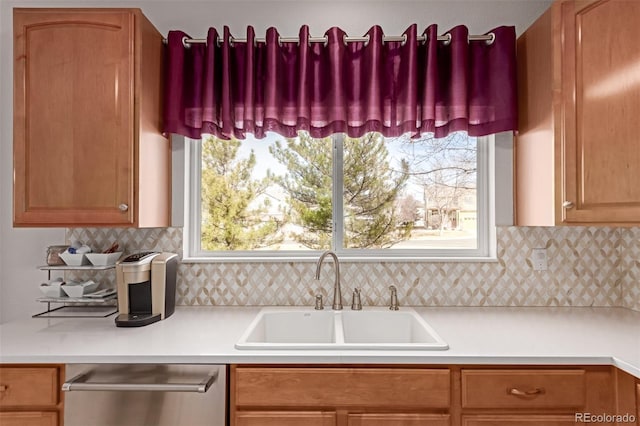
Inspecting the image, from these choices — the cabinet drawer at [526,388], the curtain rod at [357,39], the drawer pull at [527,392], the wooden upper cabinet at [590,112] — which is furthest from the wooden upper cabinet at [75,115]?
the wooden upper cabinet at [590,112]

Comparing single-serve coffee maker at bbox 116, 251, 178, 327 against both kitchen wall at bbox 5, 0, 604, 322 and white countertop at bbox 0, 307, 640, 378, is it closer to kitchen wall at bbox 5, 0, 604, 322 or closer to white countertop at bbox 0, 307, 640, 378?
white countertop at bbox 0, 307, 640, 378

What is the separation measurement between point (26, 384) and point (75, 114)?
106 cm

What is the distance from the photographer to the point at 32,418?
1.36 m

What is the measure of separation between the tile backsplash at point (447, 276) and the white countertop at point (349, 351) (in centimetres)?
13

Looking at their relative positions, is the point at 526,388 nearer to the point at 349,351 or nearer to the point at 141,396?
the point at 349,351

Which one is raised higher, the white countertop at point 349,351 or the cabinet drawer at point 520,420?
the white countertop at point 349,351

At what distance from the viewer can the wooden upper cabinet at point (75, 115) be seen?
1635mm

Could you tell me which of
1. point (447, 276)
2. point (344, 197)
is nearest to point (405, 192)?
point (344, 197)

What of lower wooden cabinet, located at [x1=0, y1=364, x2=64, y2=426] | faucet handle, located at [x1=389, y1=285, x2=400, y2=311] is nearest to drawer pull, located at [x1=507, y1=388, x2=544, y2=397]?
faucet handle, located at [x1=389, y1=285, x2=400, y2=311]

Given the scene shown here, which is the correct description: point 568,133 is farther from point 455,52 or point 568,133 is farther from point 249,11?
point 249,11

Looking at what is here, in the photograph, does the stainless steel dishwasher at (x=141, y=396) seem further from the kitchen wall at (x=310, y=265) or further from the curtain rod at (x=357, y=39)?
the curtain rod at (x=357, y=39)

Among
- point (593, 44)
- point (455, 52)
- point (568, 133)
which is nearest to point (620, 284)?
point (568, 133)

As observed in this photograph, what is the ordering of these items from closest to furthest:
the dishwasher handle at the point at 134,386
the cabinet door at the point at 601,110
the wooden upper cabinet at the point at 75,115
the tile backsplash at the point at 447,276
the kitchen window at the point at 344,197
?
the dishwasher handle at the point at 134,386 → the cabinet door at the point at 601,110 → the wooden upper cabinet at the point at 75,115 → the tile backsplash at the point at 447,276 → the kitchen window at the point at 344,197

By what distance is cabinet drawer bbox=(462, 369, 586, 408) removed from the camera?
1.31m
